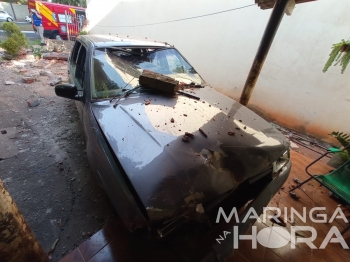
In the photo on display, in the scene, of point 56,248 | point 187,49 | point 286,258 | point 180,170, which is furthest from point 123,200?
point 187,49

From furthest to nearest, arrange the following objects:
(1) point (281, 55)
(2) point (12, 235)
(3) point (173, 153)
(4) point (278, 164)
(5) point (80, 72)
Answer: (1) point (281, 55) → (5) point (80, 72) → (4) point (278, 164) → (3) point (173, 153) → (2) point (12, 235)

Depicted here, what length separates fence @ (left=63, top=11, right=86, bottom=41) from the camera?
10.6 meters

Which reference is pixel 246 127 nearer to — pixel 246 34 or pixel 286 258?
pixel 286 258

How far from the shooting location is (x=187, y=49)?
614cm

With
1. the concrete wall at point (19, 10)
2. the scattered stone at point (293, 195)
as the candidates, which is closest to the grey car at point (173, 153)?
the scattered stone at point (293, 195)

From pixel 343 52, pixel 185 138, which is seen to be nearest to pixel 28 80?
pixel 185 138

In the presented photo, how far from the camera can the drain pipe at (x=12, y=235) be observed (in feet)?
3.18

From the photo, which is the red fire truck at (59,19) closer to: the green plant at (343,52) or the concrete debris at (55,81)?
the concrete debris at (55,81)

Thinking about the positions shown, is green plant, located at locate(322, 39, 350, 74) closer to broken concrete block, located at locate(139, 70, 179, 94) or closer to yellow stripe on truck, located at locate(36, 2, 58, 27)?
broken concrete block, located at locate(139, 70, 179, 94)

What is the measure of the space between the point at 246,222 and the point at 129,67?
84.3 inches

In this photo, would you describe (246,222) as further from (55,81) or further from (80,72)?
(55,81)

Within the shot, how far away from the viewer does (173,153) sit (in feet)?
4.12

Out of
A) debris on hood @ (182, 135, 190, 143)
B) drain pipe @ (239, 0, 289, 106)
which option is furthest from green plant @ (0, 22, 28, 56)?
debris on hood @ (182, 135, 190, 143)

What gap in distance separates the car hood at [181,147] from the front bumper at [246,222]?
20 cm
